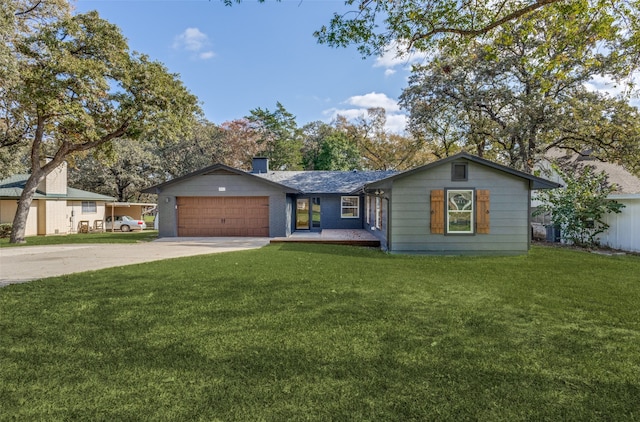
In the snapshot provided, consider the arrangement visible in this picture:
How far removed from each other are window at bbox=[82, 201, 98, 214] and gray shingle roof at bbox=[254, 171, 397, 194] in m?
13.2

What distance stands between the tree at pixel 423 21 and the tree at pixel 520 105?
18.3 ft

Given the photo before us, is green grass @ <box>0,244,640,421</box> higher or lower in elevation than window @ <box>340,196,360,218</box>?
lower

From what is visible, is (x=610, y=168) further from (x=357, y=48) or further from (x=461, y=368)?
(x=461, y=368)

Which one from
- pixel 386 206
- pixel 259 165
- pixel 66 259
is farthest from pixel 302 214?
pixel 66 259

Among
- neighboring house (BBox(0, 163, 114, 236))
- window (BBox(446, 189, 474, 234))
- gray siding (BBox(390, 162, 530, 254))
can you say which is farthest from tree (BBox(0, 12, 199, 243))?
window (BBox(446, 189, 474, 234))

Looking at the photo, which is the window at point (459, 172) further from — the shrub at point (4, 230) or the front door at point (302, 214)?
the shrub at point (4, 230)

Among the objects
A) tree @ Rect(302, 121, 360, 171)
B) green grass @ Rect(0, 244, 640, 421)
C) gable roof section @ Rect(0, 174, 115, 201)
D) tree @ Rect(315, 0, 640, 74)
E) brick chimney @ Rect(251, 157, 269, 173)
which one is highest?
tree @ Rect(302, 121, 360, 171)

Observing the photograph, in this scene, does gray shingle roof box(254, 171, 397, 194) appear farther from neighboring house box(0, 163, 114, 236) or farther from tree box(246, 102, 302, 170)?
tree box(246, 102, 302, 170)

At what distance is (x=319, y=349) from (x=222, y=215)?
552 inches

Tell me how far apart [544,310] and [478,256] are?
5947mm

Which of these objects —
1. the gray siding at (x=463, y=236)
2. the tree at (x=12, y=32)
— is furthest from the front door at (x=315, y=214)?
the tree at (x=12, y=32)

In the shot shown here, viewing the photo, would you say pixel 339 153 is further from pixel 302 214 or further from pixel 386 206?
pixel 386 206

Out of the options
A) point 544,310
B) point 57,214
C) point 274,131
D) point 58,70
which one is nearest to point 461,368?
point 544,310

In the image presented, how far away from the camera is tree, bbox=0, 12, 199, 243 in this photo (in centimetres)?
1269
